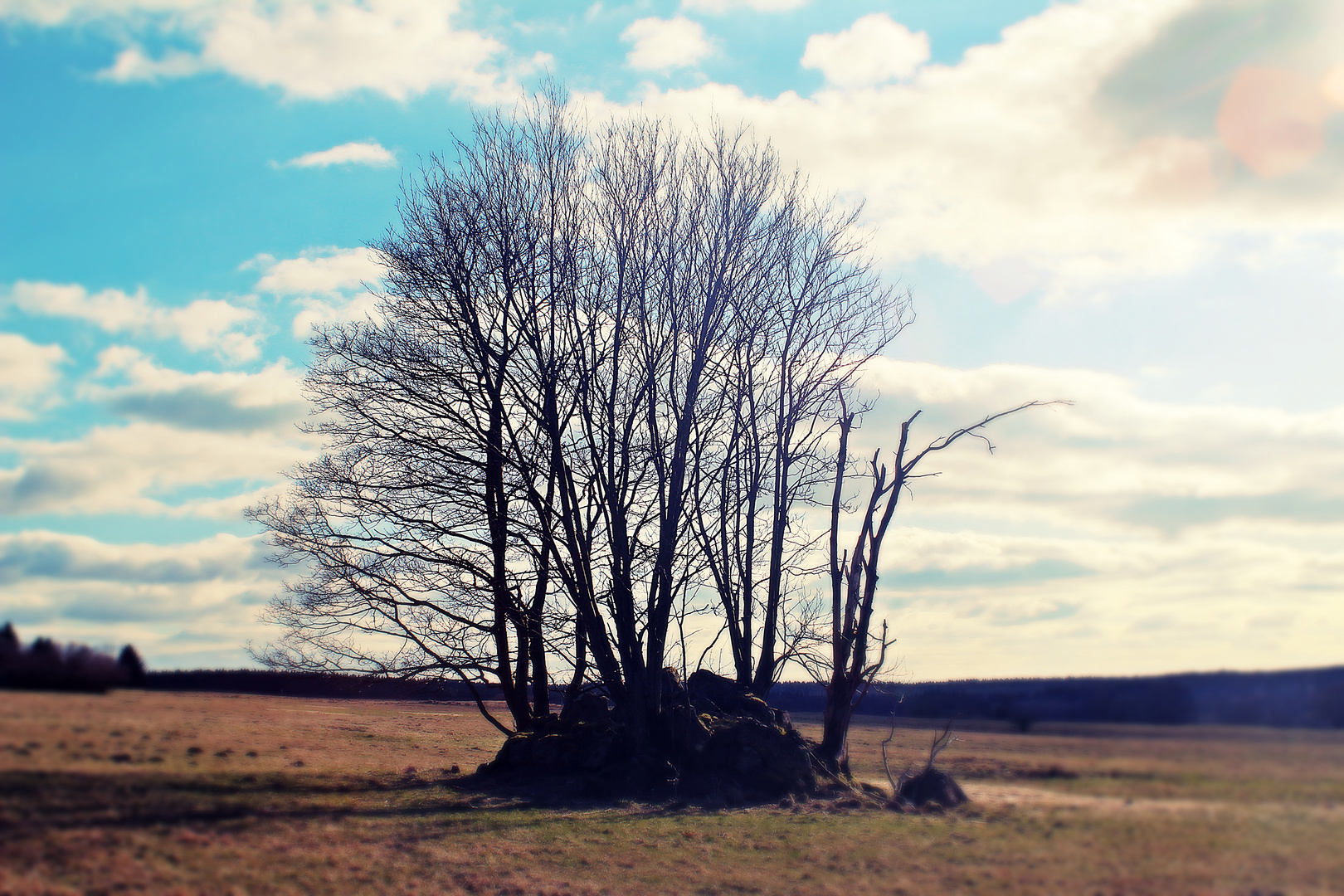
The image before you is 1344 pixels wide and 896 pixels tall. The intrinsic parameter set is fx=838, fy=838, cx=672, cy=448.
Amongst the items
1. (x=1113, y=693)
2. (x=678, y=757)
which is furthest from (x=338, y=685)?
(x=1113, y=693)

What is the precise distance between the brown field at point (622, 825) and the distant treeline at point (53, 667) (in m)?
0.16

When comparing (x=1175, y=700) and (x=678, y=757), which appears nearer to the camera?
(x=1175, y=700)

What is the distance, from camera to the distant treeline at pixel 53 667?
20.4ft

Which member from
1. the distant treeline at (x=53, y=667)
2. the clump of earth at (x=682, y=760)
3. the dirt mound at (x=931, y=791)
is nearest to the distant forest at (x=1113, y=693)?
the distant treeline at (x=53, y=667)

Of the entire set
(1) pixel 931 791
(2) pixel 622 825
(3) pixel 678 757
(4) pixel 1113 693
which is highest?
(4) pixel 1113 693

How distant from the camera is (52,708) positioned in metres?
6.52

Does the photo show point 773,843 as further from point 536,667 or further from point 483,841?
point 536,667

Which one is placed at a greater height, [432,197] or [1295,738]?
[432,197]

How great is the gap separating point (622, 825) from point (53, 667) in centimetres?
857

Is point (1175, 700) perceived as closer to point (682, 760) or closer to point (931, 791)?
point (931, 791)

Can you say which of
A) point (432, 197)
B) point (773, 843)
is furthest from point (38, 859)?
point (432, 197)

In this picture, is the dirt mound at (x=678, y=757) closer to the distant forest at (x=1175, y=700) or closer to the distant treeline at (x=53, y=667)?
the distant forest at (x=1175, y=700)

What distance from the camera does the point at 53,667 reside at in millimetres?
6383

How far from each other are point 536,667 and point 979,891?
13146 millimetres
